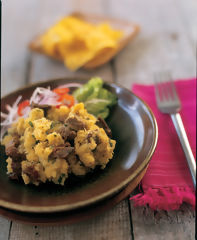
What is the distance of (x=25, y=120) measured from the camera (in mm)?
1924

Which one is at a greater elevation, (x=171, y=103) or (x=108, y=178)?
(x=171, y=103)

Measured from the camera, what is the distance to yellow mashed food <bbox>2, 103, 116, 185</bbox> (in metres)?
1.67

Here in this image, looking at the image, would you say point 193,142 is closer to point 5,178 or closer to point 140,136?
point 140,136

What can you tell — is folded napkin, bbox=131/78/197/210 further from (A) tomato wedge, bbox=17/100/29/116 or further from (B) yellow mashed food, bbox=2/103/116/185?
(A) tomato wedge, bbox=17/100/29/116

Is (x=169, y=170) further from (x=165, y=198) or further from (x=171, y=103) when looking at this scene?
(x=171, y=103)

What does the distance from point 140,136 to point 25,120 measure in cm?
76

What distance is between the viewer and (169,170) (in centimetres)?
193

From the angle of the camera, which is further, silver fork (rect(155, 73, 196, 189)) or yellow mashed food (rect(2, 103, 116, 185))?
silver fork (rect(155, 73, 196, 189))

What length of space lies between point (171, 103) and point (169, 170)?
2.30 ft

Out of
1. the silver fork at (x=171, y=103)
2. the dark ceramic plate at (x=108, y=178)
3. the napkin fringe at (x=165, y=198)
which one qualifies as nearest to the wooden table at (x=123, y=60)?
the napkin fringe at (x=165, y=198)

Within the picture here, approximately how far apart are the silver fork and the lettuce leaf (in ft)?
1.43

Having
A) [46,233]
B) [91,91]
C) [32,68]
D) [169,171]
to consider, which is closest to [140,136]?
[169,171]

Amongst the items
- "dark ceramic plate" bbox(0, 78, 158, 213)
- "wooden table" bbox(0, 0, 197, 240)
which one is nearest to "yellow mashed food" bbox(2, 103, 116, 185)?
"dark ceramic plate" bbox(0, 78, 158, 213)

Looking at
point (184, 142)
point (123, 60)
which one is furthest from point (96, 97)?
point (123, 60)
